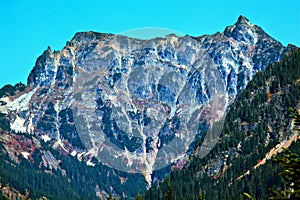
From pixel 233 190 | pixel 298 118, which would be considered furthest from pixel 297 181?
pixel 233 190

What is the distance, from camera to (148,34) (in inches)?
5221

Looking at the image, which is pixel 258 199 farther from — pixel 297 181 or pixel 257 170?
pixel 297 181

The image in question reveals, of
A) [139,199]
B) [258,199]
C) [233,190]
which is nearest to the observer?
[139,199]

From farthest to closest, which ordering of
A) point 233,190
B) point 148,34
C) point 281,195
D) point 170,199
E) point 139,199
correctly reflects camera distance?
point 233,190
point 148,34
point 139,199
point 170,199
point 281,195

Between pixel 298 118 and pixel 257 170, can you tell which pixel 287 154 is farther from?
pixel 257 170

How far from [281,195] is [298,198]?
2.14 ft

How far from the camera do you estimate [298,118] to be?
2025 cm

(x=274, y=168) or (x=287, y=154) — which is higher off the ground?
(x=274, y=168)

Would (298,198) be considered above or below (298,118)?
below

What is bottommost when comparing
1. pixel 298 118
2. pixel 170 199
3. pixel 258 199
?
pixel 298 118

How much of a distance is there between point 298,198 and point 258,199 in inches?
6108

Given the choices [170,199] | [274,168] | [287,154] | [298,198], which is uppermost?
[274,168]

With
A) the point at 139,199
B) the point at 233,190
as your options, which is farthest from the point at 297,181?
the point at 233,190

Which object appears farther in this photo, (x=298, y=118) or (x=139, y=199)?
(x=139, y=199)
